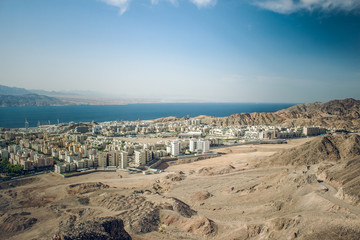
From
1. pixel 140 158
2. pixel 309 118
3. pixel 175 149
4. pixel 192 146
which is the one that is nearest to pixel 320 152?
pixel 175 149

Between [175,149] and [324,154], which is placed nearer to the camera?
[324,154]

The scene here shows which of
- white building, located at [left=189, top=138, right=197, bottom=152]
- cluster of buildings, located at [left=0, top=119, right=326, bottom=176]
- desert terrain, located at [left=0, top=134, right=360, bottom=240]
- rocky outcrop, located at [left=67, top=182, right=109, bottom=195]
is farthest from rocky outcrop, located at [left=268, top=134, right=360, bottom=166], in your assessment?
rocky outcrop, located at [left=67, top=182, right=109, bottom=195]

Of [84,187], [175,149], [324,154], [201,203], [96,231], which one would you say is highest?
[324,154]

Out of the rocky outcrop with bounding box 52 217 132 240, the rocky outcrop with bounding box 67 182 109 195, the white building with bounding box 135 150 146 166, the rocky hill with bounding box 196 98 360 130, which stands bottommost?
the rocky outcrop with bounding box 67 182 109 195

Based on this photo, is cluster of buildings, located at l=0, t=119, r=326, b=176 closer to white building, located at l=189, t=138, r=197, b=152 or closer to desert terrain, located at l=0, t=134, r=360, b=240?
white building, located at l=189, t=138, r=197, b=152

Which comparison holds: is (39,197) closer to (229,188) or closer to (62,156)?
(62,156)

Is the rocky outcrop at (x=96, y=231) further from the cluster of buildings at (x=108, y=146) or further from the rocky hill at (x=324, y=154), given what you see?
the cluster of buildings at (x=108, y=146)

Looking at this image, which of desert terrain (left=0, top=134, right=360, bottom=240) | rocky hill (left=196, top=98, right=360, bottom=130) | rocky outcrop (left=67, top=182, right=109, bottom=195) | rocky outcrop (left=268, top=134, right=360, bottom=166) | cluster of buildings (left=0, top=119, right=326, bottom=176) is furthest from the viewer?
rocky hill (left=196, top=98, right=360, bottom=130)

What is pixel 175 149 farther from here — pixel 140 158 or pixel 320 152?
pixel 320 152

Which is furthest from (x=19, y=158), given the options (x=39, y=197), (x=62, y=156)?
(x=39, y=197)
